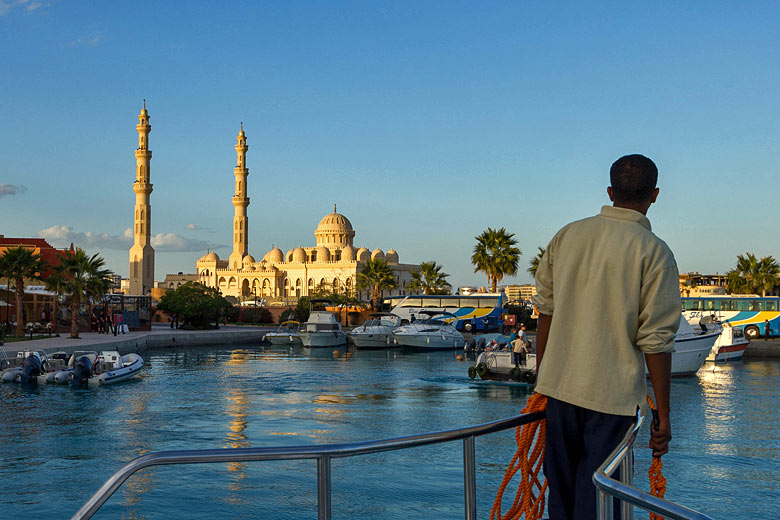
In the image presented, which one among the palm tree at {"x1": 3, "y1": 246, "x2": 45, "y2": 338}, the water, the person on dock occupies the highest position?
the palm tree at {"x1": 3, "y1": 246, "x2": 45, "y2": 338}

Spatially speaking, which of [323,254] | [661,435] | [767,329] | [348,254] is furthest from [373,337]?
[323,254]

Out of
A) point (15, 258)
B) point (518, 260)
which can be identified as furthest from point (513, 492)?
point (518, 260)

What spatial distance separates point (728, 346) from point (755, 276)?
25133 millimetres

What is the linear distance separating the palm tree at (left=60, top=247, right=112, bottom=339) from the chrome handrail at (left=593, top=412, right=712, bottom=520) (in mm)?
43256

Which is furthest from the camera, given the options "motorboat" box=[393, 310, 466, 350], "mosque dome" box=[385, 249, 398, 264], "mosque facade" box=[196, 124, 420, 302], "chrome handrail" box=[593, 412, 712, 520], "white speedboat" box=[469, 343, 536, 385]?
"mosque dome" box=[385, 249, 398, 264]

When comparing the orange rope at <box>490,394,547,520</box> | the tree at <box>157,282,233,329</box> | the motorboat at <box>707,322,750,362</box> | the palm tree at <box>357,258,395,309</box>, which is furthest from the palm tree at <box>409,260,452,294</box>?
the orange rope at <box>490,394,547,520</box>

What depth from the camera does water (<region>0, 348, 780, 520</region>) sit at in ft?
44.6

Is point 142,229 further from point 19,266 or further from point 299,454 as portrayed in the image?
Answer: point 299,454

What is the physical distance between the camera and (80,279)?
4362cm

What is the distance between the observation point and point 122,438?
1886cm

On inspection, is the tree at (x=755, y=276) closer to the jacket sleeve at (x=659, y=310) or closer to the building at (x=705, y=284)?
the building at (x=705, y=284)

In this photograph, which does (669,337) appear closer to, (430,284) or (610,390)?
(610,390)

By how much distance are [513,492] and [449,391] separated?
1391cm

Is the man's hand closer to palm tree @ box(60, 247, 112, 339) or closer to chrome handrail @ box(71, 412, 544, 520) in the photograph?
chrome handrail @ box(71, 412, 544, 520)
